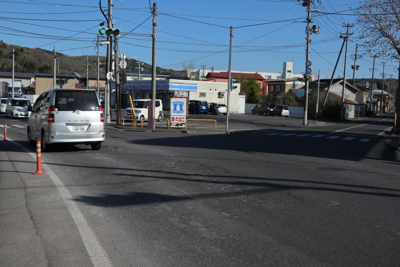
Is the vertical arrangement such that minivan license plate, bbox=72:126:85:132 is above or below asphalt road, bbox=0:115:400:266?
above

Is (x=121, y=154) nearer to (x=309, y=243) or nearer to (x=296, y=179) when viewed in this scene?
(x=296, y=179)

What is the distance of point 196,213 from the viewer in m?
6.05

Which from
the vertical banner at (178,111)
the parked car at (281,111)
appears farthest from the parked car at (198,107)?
the vertical banner at (178,111)

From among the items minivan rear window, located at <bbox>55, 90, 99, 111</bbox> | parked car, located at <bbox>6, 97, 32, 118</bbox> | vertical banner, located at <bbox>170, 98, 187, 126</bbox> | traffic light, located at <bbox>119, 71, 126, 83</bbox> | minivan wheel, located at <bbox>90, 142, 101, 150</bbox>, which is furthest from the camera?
parked car, located at <bbox>6, 97, 32, 118</bbox>

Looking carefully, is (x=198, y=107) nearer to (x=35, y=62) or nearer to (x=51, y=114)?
(x=51, y=114)

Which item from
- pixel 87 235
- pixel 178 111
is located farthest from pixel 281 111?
pixel 87 235

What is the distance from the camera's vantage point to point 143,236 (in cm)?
497

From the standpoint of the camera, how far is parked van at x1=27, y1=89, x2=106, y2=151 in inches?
472

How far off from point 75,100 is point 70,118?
636 mm

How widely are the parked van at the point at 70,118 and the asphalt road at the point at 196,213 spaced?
1.10 m

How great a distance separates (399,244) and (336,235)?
76 cm

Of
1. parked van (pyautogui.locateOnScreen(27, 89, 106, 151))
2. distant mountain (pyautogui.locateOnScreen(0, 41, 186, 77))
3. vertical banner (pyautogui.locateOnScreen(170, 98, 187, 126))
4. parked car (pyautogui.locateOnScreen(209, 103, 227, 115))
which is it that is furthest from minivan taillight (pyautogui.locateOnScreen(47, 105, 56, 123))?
distant mountain (pyautogui.locateOnScreen(0, 41, 186, 77))

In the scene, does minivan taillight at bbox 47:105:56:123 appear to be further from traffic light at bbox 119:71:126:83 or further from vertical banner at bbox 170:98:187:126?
traffic light at bbox 119:71:126:83

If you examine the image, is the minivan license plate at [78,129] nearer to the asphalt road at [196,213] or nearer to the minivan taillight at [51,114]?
the minivan taillight at [51,114]
